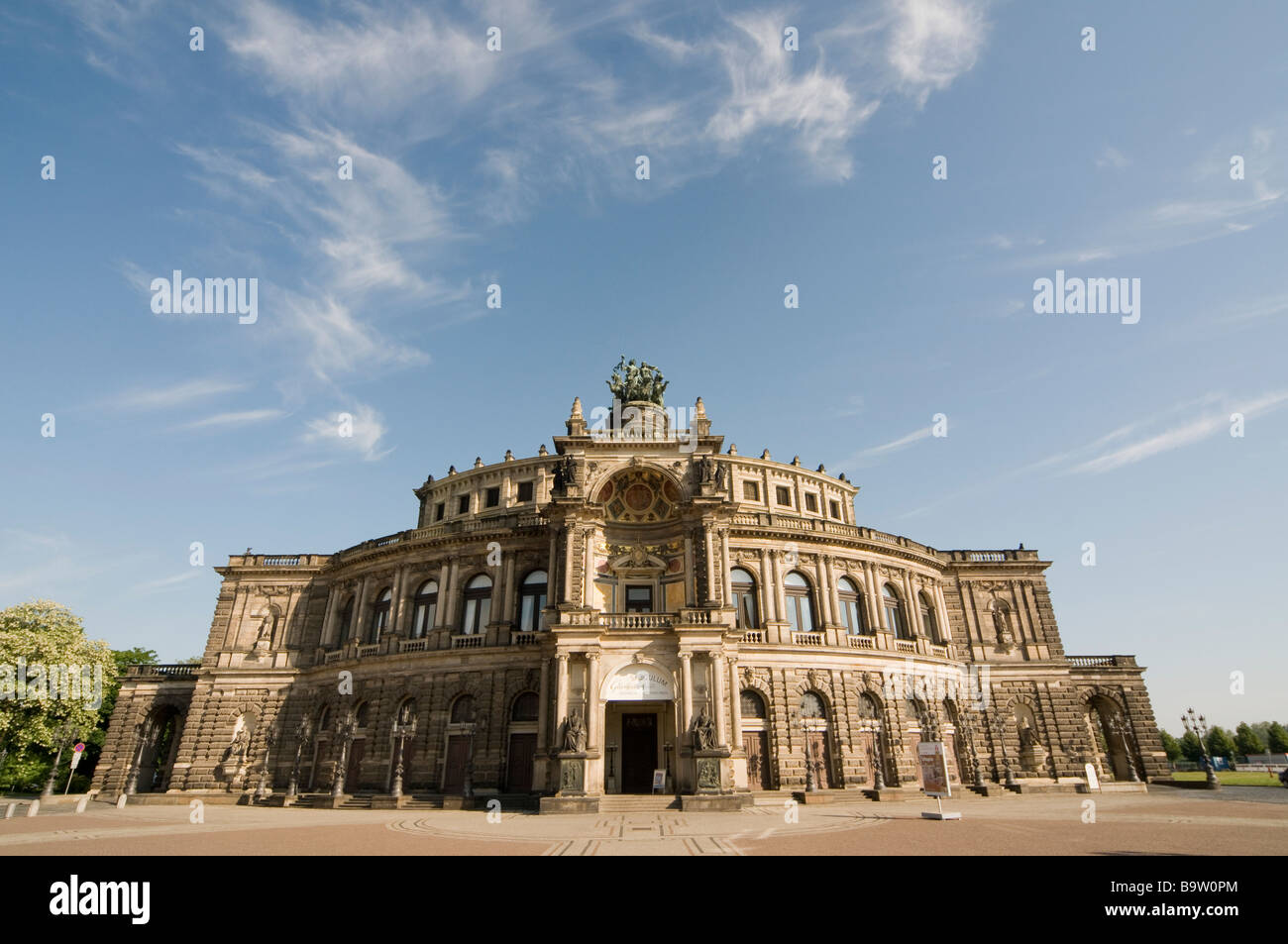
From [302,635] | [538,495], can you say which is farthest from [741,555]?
[302,635]

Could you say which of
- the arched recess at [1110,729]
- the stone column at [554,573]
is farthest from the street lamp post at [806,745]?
the arched recess at [1110,729]

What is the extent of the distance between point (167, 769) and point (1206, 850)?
57635 millimetres

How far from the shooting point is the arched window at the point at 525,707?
33812mm

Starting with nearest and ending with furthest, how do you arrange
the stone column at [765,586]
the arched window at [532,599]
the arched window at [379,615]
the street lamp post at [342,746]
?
the street lamp post at [342,746] < the stone column at [765,586] < the arched window at [532,599] < the arched window at [379,615]

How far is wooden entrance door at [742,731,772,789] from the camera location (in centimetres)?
3259

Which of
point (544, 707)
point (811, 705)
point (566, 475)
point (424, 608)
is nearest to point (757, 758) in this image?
point (811, 705)

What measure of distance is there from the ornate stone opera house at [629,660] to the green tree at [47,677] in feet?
9.18

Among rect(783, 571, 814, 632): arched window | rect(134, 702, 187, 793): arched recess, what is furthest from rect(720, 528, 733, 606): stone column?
rect(134, 702, 187, 793): arched recess

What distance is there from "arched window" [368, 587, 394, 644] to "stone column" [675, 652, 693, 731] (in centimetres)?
2094

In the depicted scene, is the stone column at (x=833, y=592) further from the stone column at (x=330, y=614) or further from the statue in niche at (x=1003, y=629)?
the stone column at (x=330, y=614)

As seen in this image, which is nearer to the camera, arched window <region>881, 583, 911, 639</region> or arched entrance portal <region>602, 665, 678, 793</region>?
arched entrance portal <region>602, 665, 678, 793</region>

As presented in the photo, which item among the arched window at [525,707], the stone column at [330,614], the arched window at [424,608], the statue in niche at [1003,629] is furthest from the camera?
the statue in niche at [1003,629]

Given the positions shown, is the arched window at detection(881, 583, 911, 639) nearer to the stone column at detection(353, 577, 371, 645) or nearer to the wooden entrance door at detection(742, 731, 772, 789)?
the wooden entrance door at detection(742, 731, 772, 789)

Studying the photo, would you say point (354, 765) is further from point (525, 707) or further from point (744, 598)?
point (744, 598)
